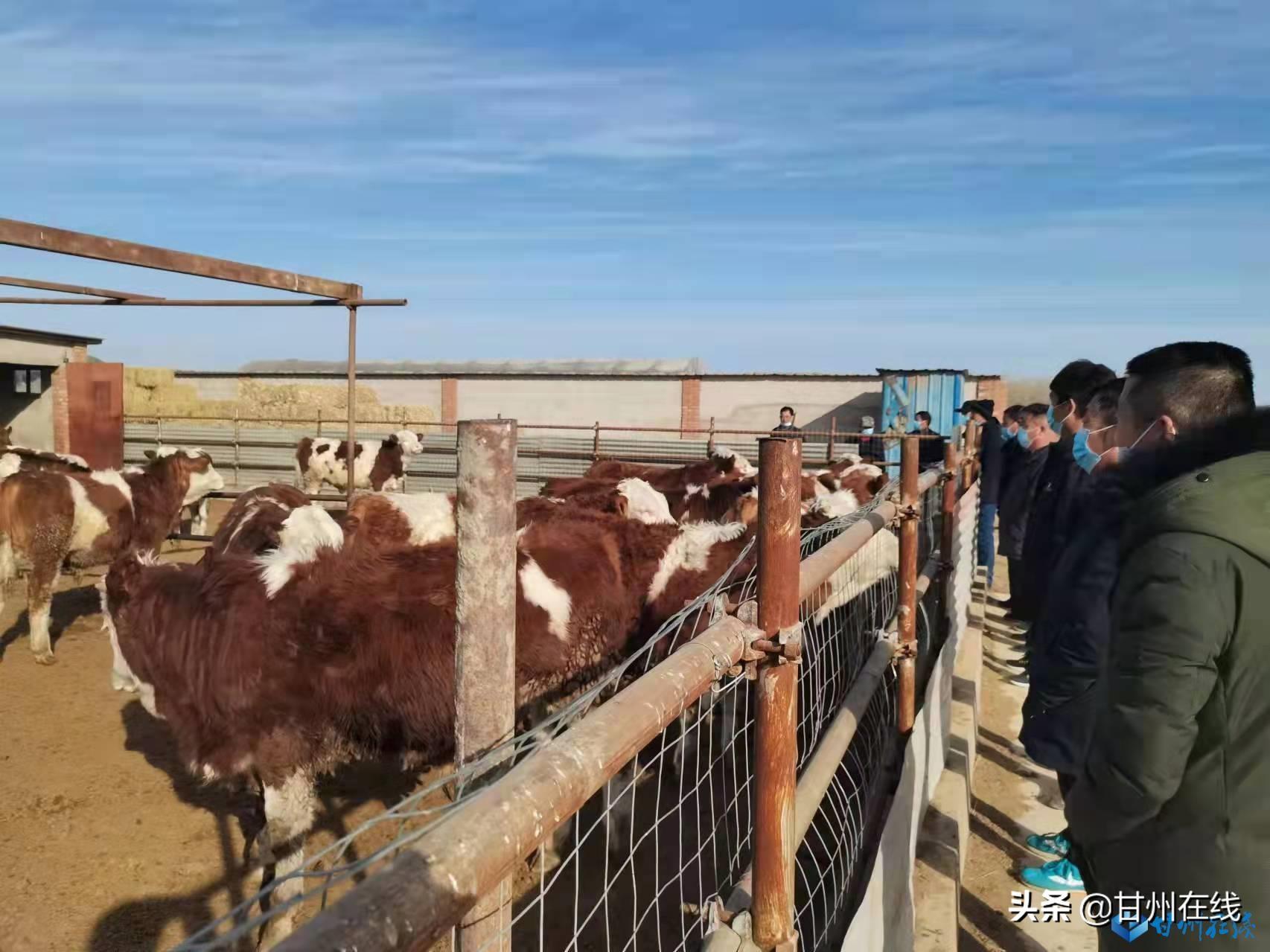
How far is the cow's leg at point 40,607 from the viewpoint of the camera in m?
7.32

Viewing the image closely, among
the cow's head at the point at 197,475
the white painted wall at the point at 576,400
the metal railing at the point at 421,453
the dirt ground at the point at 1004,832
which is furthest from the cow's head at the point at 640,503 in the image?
the white painted wall at the point at 576,400

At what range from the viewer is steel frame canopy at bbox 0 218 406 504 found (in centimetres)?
467

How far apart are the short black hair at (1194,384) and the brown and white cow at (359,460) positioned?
13.3m

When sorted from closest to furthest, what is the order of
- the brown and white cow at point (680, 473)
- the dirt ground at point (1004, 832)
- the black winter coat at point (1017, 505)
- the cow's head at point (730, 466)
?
the dirt ground at point (1004, 832) → the black winter coat at point (1017, 505) → the brown and white cow at point (680, 473) → the cow's head at point (730, 466)

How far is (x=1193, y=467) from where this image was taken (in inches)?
79.1

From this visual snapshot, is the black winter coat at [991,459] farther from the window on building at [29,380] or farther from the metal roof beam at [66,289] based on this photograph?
the window on building at [29,380]

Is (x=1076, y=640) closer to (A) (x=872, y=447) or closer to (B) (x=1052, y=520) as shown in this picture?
(B) (x=1052, y=520)

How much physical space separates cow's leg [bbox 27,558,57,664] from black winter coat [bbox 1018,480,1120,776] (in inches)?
303

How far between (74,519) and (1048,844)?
27.0 ft

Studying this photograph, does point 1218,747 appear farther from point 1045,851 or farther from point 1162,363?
point 1045,851

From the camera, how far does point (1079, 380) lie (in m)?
4.69

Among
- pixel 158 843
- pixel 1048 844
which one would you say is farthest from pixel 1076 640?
pixel 158 843

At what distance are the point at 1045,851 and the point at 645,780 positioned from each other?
220 centimetres

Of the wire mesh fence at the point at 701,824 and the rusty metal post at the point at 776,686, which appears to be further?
the wire mesh fence at the point at 701,824
